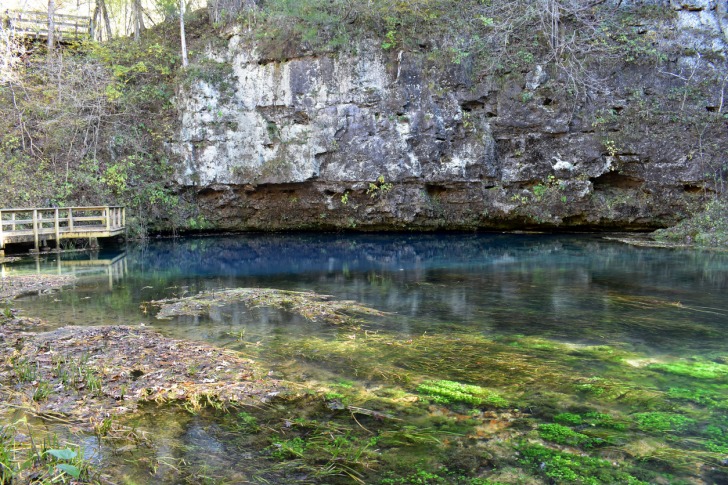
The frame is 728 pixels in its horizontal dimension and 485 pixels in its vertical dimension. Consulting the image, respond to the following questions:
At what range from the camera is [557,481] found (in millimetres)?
3393

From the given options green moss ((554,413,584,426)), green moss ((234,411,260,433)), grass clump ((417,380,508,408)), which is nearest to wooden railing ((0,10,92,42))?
green moss ((234,411,260,433))

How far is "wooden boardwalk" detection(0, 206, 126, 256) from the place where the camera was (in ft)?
53.4

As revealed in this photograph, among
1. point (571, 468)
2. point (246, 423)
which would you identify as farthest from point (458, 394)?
point (246, 423)

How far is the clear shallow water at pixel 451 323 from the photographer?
4.45 metres

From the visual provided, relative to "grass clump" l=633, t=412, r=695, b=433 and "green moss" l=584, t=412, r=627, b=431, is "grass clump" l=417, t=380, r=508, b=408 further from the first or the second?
"grass clump" l=633, t=412, r=695, b=433

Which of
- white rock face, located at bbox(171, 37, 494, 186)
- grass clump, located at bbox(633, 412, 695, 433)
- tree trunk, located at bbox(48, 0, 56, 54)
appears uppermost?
tree trunk, located at bbox(48, 0, 56, 54)

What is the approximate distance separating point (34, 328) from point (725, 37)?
907 inches

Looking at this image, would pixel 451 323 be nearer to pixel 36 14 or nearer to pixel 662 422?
pixel 662 422

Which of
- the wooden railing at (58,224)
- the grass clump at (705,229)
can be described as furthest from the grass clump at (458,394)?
the wooden railing at (58,224)

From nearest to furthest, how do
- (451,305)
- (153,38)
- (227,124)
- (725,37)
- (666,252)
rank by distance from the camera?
(451,305), (666,252), (725,37), (227,124), (153,38)

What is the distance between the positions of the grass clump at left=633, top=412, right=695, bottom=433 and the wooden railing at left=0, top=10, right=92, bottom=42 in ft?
87.3

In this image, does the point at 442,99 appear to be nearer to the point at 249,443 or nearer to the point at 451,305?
the point at 451,305

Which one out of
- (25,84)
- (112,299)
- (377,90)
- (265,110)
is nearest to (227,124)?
(265,110)

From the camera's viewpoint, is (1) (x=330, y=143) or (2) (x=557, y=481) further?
A: (1) (x=330, y=143)
